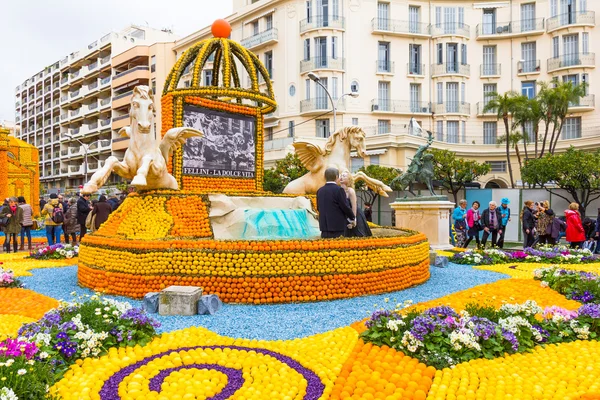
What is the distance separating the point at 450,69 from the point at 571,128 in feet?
37.3

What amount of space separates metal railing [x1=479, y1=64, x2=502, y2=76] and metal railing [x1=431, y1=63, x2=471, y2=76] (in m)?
1.23

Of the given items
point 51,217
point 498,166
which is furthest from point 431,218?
point 498,166

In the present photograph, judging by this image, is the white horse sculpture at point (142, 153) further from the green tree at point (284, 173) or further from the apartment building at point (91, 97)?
the apartment building at point (91, 97)

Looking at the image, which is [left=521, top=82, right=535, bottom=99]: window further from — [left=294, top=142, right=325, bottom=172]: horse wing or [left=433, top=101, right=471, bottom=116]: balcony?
[left=294, top=142, right=325, bottom=172]: horse wing

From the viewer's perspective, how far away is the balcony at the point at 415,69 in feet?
140

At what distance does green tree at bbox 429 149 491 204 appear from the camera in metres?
28.2

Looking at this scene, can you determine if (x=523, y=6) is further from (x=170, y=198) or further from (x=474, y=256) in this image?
(x=170, y=198)

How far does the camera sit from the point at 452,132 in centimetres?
4288

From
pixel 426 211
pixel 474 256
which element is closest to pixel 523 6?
pixel 426 211

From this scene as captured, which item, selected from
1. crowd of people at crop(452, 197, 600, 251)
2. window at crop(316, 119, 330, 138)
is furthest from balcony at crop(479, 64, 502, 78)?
crowd of people at crop(452, 197, 600, 251)

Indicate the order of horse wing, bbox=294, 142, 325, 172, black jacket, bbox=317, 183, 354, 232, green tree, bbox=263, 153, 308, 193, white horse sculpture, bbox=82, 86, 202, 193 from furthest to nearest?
1. green tree, bbox=263, 153, 308, 193
2. horse wing, bbox=294, 142, 325, 172
3. white horse sculpture, bbox=82, 86, 202, 193
4. black jacket, bbox=317, 183, 354, 232

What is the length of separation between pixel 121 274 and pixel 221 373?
13.9 feet

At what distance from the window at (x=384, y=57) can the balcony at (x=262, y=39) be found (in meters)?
9.12

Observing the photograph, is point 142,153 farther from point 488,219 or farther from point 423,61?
point 423,61
